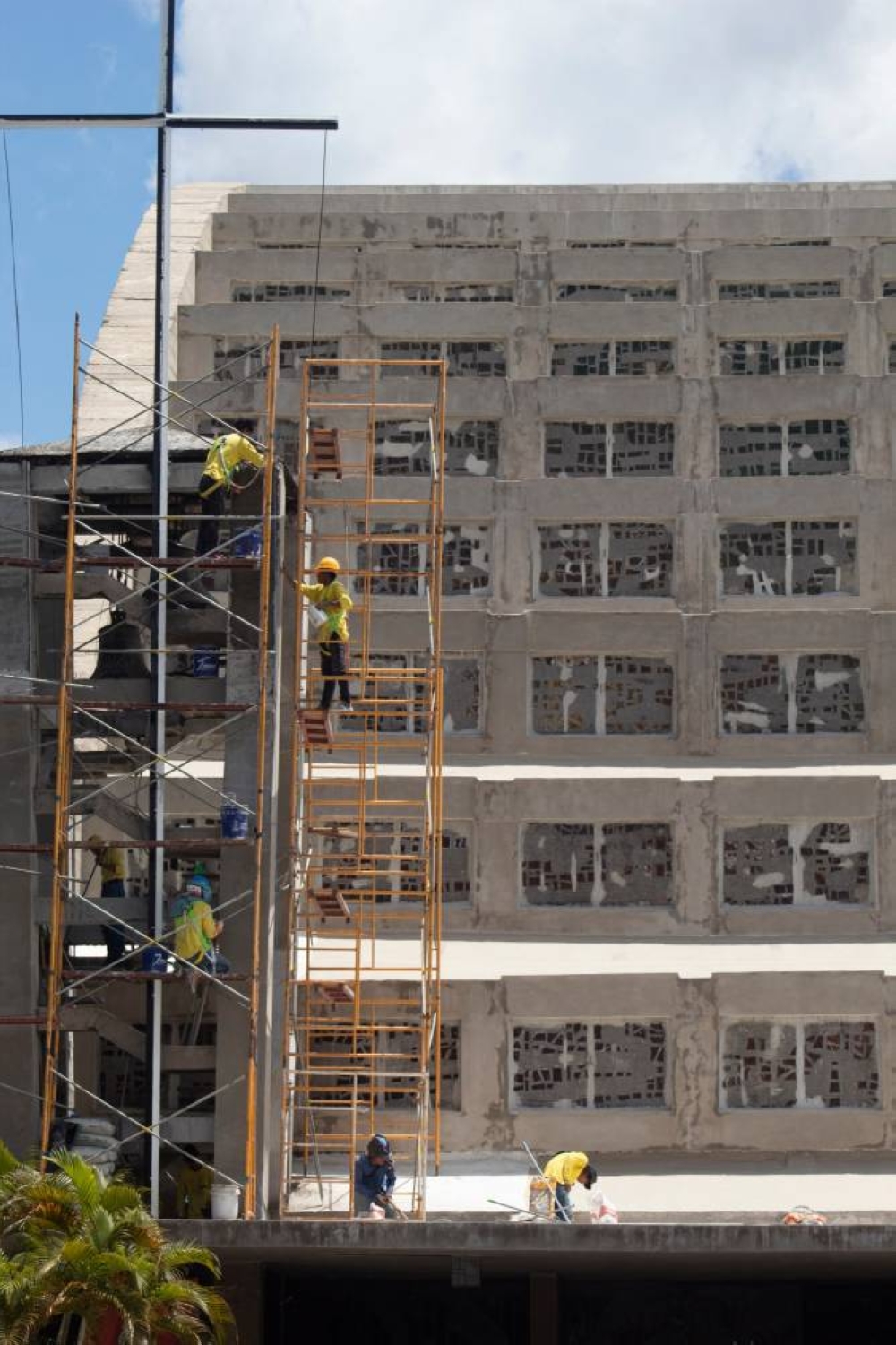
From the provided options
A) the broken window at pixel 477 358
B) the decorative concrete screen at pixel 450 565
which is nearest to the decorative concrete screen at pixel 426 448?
the decorative concrete screen at pixel 450 565

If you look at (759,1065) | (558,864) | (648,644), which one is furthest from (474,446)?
(759,1065)

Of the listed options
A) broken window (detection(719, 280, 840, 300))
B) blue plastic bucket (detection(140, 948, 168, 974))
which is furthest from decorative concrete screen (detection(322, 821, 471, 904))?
broken window (detection(719, 280, 840, 300))

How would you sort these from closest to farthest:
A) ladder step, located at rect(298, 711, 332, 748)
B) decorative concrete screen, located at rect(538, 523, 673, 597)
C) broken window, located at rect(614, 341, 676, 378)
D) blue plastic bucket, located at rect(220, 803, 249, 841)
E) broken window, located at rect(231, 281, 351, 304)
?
blue plastic bucket, located at rect(220, 803, 249, 841)
ladder step, located at rect(298, 711, 332, 748)
decorative concrete screen, located at rect(538, 523, 673, 597)
broken window, located at rect(614, 341, 676, 378)
broken window, located at rect(231, 281, 351, 304)

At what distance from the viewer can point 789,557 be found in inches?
1587

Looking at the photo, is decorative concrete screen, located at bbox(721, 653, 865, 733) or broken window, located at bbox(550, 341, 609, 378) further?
broken window, located at bbox(550, 341, 609, 378)

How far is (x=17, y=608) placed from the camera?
104ft

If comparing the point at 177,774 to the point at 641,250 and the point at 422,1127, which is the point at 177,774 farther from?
the point at 641,250

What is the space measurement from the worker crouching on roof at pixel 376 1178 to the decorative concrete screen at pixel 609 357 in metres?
16.2

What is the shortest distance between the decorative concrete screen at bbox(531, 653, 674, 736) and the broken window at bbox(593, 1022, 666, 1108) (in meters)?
5.31

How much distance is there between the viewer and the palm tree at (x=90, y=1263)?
25391mm

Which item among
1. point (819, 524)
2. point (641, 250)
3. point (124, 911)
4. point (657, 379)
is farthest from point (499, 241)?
point (124, 911)

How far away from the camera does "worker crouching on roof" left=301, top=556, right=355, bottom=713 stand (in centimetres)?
3216

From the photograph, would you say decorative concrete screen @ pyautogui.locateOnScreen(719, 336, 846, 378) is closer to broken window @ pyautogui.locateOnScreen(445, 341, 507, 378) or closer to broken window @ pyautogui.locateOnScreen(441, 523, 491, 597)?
broken window @ pyautogui.locateOnScreen(445, 341, 507, 378)

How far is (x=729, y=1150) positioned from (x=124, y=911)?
32.0 ft
